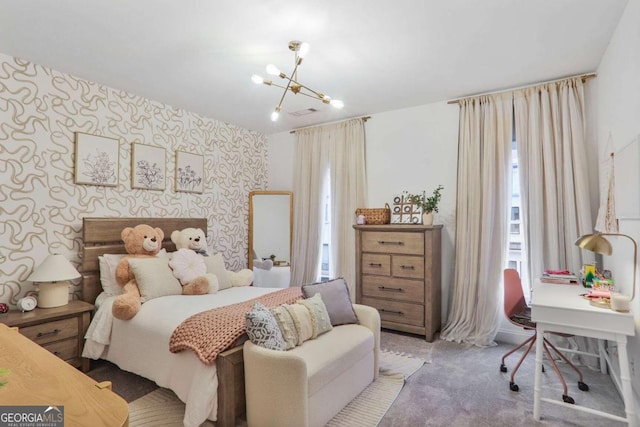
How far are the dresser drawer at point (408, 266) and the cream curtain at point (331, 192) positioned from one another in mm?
793

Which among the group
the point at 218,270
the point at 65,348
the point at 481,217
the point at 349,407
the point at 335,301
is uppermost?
the point at 481,217

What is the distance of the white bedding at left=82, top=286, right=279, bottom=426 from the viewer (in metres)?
2.03

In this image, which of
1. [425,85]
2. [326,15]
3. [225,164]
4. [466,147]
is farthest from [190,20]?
[466,147]

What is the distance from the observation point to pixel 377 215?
4086mm

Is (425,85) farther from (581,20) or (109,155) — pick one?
(109,155)

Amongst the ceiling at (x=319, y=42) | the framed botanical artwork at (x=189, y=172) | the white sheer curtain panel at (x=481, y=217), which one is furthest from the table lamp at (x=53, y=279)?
the white sheer curtain panel at (x=481, y=217)

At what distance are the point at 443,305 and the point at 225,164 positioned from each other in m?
3.33

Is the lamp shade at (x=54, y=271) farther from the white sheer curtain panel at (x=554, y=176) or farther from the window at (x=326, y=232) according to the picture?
the white sheer curtain panel at (x=554, y=176)

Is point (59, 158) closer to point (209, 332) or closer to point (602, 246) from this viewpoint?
point (209, 332)

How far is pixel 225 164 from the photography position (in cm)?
468

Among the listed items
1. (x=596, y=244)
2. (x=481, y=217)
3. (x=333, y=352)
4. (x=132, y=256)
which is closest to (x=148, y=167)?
(x=132, y=256)

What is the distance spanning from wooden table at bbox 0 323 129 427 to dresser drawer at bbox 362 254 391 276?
3.01 meters

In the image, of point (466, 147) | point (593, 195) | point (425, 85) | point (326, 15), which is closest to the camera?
point (326, 15)

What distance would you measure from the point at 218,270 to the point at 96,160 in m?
1.61
